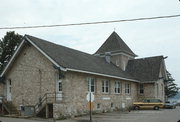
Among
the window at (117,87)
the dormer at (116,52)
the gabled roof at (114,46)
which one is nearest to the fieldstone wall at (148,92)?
the dormer at (116,52)

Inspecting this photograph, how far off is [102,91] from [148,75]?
11.8 meters

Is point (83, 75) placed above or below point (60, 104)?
above

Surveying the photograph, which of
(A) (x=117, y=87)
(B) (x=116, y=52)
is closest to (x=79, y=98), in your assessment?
(A) (x=117, y=87)

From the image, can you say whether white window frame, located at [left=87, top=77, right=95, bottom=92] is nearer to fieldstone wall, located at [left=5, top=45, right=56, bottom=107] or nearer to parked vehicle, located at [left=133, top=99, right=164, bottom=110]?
fieldstone wall, located at [left=5, top=45, right=56, bottom=107]

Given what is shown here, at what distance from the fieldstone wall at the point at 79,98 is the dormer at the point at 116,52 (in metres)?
9.66

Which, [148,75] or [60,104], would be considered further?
[148,75]

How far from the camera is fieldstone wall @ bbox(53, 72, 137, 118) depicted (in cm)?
2497

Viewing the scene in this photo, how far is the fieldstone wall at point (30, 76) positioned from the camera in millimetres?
26509

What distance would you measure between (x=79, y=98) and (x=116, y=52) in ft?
59.8

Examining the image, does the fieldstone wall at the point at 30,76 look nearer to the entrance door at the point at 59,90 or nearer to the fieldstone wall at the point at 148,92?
the entrance door at the point at 59,90

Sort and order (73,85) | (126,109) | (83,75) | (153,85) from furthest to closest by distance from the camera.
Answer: (153,85)
(126,109)
(83,75)
(73,85)

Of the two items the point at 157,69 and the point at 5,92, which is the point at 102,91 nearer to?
the point at 5,92

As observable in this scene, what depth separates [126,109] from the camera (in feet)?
119

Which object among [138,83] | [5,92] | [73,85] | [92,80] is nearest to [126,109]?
[138,83]
